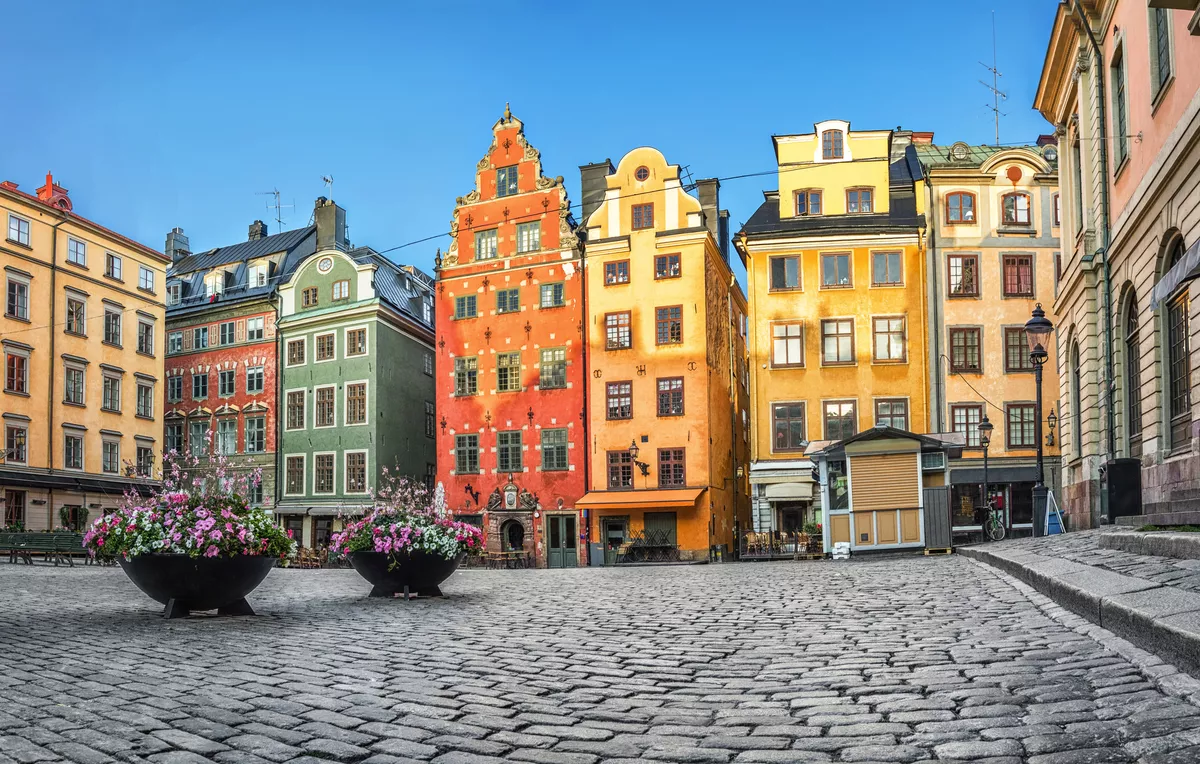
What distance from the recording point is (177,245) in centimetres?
6175

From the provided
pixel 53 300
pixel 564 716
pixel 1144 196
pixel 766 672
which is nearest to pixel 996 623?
pixel 766 672

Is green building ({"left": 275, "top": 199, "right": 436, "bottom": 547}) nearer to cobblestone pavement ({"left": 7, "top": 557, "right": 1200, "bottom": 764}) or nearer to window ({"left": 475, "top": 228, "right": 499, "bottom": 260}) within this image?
window ({"left": 475, "top": 228, "right": 499, "bottom": 260})

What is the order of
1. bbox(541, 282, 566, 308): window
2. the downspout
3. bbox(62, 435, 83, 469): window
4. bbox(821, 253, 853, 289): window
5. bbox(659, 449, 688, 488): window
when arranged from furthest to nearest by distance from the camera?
bbox(62, 435, 83, 469): window → bbox(541, 282, 566, 308): window → bbox(821, 253, 853, 289): window → bbox(659, 449, 688, 488): window → the downspout

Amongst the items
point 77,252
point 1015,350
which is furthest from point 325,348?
point 1015,350

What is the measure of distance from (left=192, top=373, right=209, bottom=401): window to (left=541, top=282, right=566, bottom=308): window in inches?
768

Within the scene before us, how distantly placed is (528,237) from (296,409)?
13960mm

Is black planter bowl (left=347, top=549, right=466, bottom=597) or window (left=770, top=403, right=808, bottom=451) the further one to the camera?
window (left=770, top=403, right=808, bottom=451)

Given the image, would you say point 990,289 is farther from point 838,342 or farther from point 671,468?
point 671,468

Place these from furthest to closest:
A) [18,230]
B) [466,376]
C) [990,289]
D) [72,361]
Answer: [72,361], [18,230], [466,376], [990,289]

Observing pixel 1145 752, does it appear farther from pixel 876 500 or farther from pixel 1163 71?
pixel 876 500

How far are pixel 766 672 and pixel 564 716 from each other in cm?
176

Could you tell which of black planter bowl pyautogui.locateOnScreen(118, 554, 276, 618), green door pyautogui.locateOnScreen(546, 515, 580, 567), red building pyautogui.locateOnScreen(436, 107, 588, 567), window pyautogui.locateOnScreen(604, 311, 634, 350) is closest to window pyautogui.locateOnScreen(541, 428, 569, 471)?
red building pyautogui.locateOnScreen(436, 107, 588, 567)

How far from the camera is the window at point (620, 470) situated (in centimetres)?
4034

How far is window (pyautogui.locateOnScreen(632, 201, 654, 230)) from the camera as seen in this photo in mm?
41438
